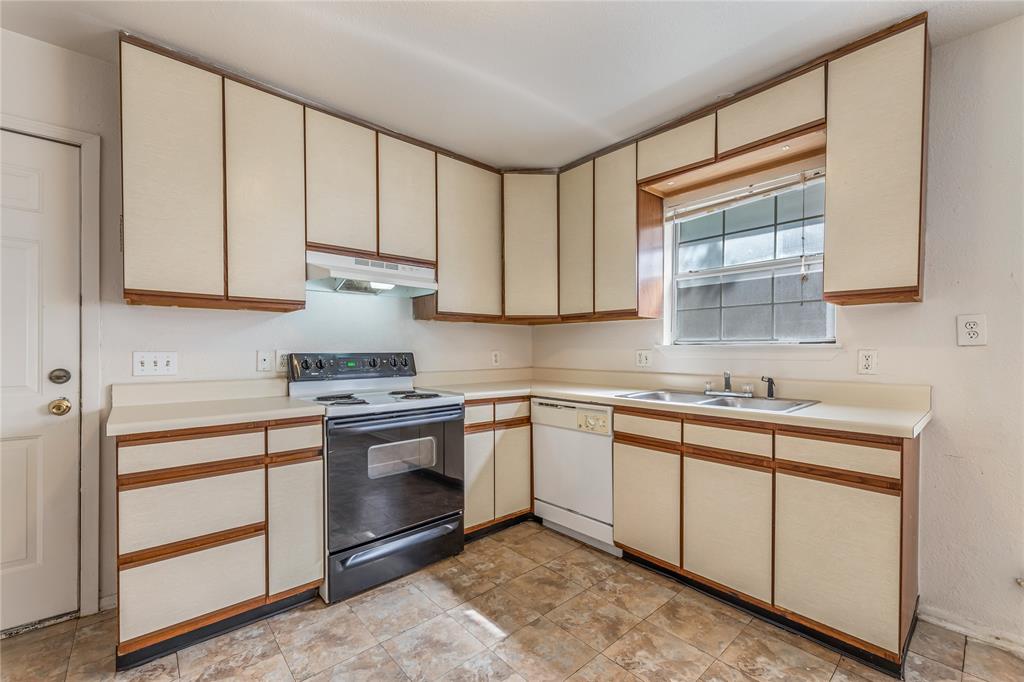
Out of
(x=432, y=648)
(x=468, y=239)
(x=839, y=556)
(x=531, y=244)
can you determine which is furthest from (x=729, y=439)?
(x=468, y=239)

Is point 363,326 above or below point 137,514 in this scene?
above

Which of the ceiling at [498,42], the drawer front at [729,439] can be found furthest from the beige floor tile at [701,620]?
the ceiling at [498,42]

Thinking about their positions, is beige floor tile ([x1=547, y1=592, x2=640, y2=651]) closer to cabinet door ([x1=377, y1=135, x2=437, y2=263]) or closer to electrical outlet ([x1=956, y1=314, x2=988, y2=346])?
electrical outlet ([x1=956, y1=314, x2=988, y2=346])

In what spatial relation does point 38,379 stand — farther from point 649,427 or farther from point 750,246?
point 750,246

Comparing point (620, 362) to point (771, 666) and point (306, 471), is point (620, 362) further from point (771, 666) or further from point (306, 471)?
point (306, 471)

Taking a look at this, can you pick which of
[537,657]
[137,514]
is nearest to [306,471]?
[137,514]

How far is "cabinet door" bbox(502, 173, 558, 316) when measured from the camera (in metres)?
3.18

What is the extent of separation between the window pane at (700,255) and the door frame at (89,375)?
318 centimetres

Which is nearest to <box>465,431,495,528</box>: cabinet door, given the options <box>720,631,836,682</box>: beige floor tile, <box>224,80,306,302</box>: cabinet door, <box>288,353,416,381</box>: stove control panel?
<box>288,353,416,381</box>: stove control panel

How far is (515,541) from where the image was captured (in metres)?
2.71

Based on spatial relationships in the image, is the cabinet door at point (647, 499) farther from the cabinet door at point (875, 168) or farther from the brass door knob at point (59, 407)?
the brass door knob at point (59, 407)

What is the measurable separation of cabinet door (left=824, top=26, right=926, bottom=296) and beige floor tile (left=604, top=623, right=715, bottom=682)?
63.7 inches

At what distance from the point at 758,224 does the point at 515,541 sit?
7.84 ft

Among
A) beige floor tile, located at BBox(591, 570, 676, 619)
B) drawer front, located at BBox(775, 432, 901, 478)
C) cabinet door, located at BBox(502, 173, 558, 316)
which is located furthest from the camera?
cabinet door, located at BBox(502, 173, 558, 316)
